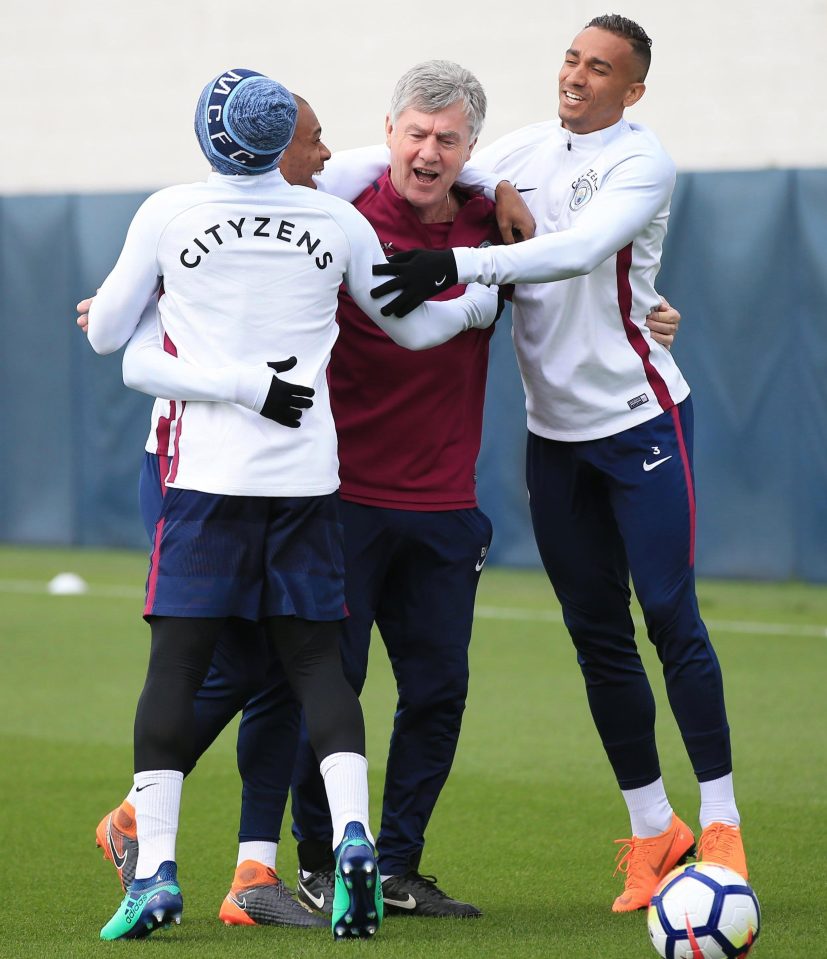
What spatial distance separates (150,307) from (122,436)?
8.92 meters

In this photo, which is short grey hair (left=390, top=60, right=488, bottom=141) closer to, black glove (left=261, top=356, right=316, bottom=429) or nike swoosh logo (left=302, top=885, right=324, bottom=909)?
black glove (left=261, top=356, right=316, bottom=429)

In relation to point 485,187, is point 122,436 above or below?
below

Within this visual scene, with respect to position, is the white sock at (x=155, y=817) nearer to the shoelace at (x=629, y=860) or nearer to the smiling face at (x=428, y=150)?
the shoelace at (x=629, y=860)

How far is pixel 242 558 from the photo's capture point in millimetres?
3553

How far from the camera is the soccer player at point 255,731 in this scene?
→ 152 inches

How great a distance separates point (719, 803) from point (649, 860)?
29cm

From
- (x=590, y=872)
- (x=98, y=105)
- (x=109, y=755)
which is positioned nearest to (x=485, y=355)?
(x=590, y=872)

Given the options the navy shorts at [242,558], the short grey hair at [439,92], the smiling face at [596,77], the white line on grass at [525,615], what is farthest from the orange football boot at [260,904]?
the white line on grass at [525,615]

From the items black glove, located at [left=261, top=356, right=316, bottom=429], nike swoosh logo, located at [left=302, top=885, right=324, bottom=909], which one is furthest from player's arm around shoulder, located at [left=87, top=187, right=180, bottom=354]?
nike swoosh logo, located at [left=302, top=885, right=324, bottom=909]

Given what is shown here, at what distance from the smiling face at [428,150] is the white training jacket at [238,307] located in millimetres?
404

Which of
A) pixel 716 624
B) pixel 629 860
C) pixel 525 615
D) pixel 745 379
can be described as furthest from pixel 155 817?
pixel 745 379

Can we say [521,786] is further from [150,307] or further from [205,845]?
[150,307]

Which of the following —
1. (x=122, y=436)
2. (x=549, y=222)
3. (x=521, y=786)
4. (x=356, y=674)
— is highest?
(x=549, y=222)

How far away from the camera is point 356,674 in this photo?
404 cm
